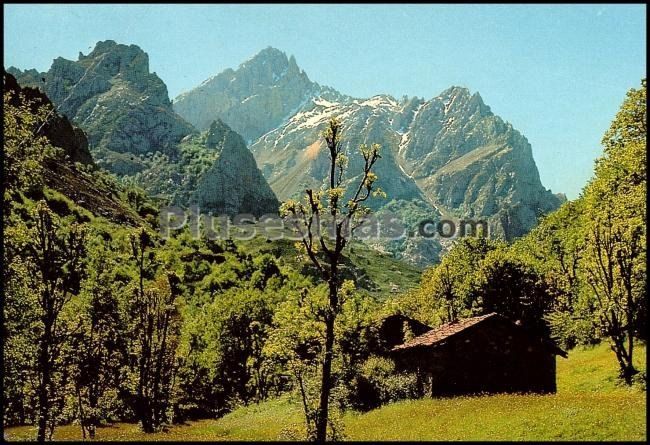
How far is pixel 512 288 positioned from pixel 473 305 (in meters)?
5.84

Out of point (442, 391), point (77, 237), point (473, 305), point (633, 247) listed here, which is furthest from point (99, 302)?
point (473, 305)

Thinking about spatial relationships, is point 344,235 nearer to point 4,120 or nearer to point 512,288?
point 4,120

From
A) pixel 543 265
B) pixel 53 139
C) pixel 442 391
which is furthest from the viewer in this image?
pixel 53 139

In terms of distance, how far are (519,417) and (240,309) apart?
5612 centimetres

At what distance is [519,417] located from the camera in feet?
96.4

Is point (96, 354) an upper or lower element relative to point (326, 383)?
upper

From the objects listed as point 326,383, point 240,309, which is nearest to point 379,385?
point 326,383

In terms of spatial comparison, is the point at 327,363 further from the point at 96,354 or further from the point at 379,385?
the point at 96,354

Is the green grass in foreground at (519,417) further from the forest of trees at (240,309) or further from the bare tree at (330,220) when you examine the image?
the bare tree at (330,220)

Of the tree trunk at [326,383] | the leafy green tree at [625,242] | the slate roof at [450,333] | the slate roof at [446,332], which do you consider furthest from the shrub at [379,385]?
the tree trunk at [326,383]

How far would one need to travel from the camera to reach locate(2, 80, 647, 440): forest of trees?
24.1 meters

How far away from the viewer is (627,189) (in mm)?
41656

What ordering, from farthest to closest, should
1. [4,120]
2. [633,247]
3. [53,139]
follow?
[53,139], [633,247], [4,120]

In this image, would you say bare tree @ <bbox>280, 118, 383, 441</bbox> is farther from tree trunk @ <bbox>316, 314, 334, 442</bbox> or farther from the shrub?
the shrub
